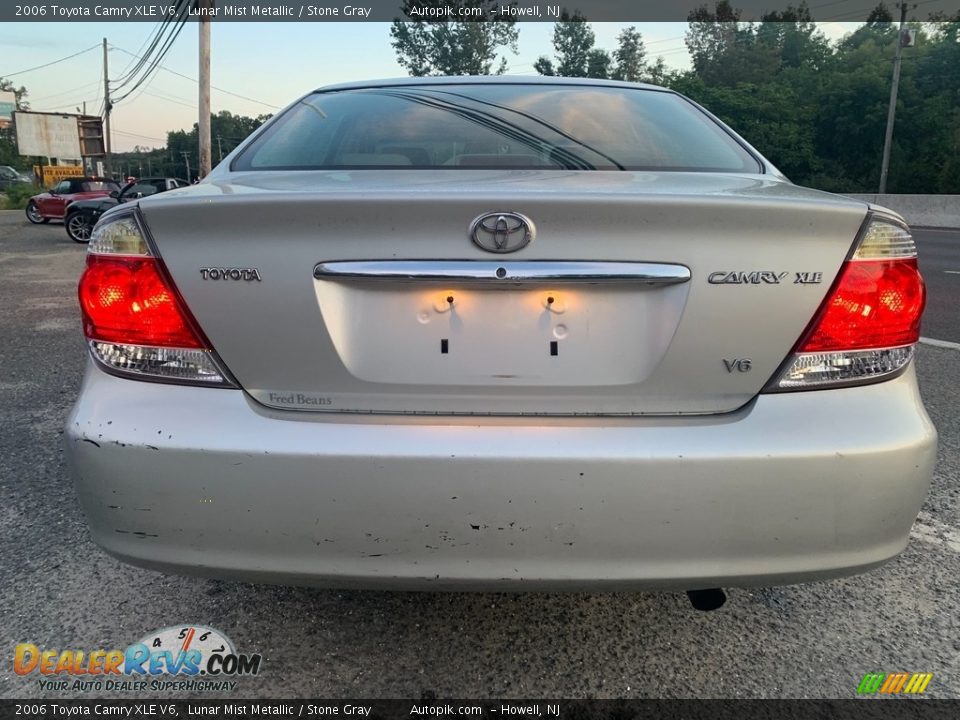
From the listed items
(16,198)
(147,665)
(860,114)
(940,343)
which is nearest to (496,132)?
(147,665)

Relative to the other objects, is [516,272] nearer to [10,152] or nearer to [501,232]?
[501,232]

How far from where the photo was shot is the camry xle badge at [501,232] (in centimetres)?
145

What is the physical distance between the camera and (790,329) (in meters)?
1.50

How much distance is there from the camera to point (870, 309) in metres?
1.54

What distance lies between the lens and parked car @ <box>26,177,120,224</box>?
19555 millimetres

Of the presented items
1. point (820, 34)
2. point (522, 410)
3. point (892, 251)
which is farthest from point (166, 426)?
point (820, 34)

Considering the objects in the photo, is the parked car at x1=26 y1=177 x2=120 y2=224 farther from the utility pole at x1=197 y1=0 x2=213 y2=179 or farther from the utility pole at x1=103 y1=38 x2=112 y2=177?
the utility pole at x1=103 y1=38 x2=112 y2=177

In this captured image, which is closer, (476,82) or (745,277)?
(745,277)

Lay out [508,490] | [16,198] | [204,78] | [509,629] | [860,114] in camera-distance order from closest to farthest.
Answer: [508,490] < [509,629] < [204,78] < [16,198] < [860,114]

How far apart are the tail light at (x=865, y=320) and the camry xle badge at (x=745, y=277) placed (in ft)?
0.41

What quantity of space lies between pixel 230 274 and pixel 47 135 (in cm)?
4871

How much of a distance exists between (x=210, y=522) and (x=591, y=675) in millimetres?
1033

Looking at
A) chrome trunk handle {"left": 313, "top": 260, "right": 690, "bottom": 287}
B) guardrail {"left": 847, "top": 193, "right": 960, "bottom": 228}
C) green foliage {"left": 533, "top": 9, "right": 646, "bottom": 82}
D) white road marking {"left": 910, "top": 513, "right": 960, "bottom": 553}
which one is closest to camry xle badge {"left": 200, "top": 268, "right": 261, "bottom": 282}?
chrome trunk handle {"left": 313, "top": 260, "right": 690, "bottom": 287}

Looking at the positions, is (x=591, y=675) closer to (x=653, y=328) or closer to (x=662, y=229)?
(x=653, y=328)
